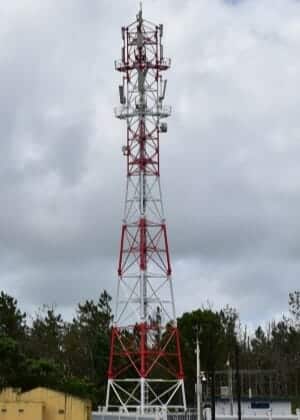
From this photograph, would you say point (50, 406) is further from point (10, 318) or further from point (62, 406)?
point (10, 318)

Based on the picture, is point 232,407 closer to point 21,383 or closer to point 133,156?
point 21,383

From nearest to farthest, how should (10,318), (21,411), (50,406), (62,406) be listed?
(21,411)
(62,406)
(50,406)
(10,318)

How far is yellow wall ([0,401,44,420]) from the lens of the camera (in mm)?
50625

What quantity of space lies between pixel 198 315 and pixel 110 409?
2655cm

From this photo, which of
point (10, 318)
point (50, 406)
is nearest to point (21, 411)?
point (50, 406)

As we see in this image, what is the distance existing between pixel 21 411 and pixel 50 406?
1543 millimetres

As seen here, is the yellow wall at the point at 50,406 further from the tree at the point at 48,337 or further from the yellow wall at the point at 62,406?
the tree at the point at 48,337

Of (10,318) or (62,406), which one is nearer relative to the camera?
(62,406)

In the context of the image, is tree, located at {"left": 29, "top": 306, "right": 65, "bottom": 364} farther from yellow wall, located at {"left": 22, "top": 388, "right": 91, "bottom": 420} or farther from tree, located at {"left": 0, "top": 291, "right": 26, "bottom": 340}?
yellow wall, located at {"left": 22, "top": 388, "right": 91, "bottom": 420}

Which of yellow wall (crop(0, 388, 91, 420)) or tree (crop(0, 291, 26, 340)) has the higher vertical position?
tree (crop(0, 291, 26, 340))

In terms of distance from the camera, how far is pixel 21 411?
168 feet

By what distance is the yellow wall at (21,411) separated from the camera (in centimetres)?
5062

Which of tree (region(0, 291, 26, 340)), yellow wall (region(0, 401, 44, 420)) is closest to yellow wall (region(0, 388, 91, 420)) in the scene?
yellow wall (region(0, 401, 44, 420))

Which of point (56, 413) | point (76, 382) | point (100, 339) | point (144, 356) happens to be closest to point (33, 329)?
point (100, 339)
